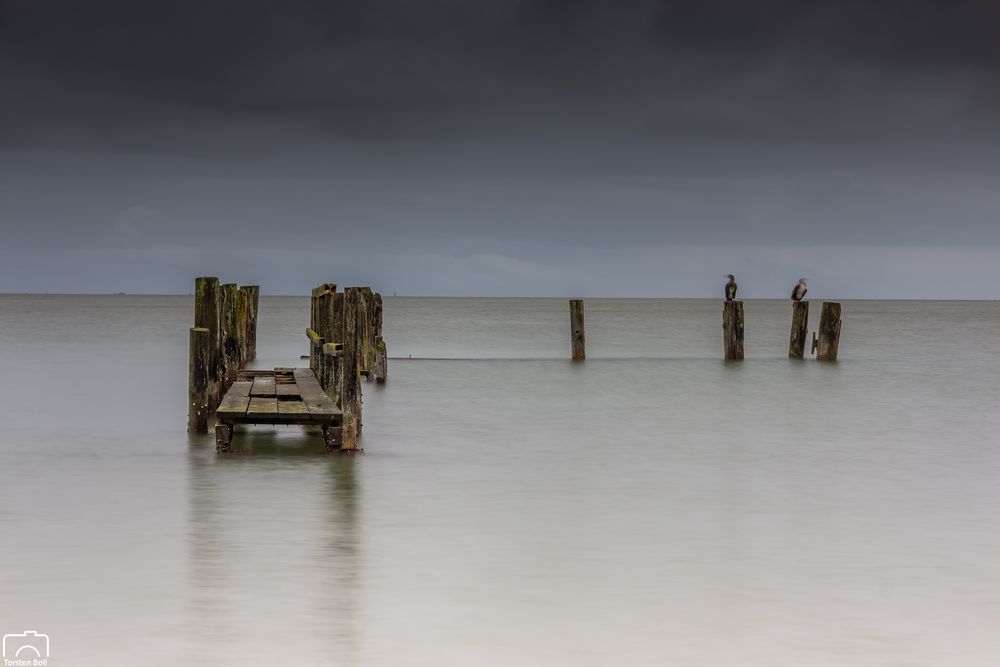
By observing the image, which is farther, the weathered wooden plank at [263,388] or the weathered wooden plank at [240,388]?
the weathered wooden plank at [240,388]

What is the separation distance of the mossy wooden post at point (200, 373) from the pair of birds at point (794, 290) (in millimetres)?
18022

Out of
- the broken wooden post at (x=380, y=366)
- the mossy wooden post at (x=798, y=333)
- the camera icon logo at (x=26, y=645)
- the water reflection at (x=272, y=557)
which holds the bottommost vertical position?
the camera icon logo at (x=26, y=645)

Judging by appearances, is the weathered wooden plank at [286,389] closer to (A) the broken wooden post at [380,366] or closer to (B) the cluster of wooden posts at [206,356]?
(B) the cluster of wooden posts at [206,356]

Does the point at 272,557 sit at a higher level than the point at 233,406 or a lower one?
lower

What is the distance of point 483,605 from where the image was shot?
23.5 feet

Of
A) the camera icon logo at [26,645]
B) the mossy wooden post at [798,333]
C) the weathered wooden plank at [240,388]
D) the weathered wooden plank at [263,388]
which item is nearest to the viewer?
the camera icon logo at [26,645]

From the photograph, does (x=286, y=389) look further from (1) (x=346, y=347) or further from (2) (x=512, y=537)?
(2) (x=512, y=537)

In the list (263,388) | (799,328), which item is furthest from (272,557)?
(799,328)

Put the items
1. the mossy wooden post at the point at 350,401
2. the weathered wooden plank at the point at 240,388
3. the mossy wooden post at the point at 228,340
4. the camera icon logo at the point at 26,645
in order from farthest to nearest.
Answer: the mossy wooden post at the point at 228,340, the weathered wooden plank at the point at 240,388, the mossy wooden post at the point at 350,401, the camera icon logo at the point at 26,645

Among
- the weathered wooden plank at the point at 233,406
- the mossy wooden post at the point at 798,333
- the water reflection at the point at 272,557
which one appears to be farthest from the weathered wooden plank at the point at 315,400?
A: the mossy wooden post at the point at 798,333

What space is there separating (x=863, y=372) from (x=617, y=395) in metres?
9.51

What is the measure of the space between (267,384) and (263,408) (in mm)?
2963

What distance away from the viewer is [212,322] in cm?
1421

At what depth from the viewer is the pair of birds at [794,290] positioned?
30.5 metres
